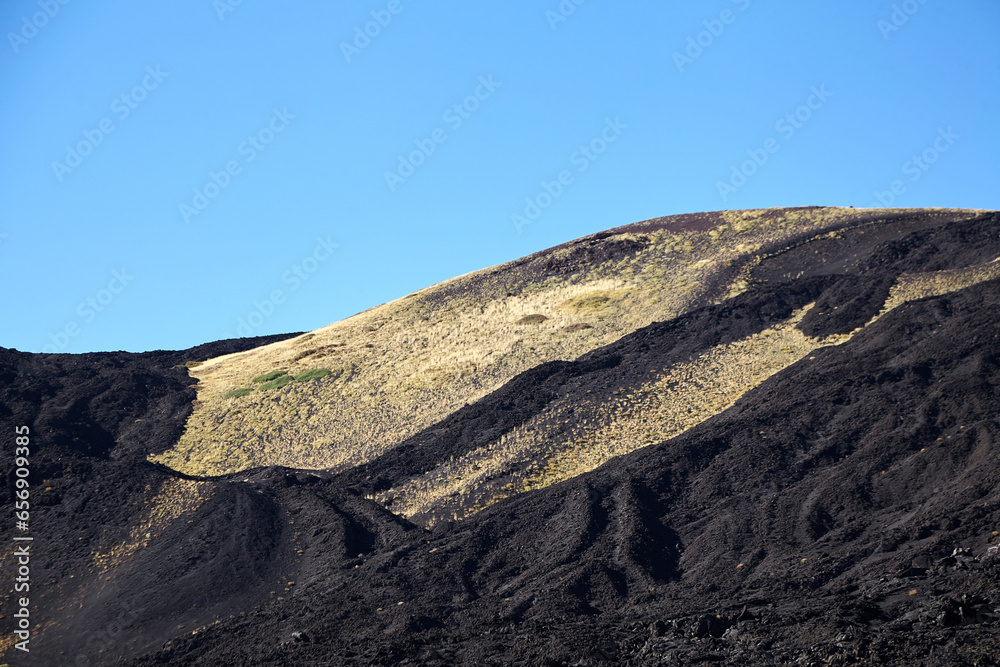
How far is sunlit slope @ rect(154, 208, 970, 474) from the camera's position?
44250 millimetres

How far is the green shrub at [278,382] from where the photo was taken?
50.9m

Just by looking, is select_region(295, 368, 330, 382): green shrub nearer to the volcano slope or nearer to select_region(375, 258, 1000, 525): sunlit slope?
the volcano slope

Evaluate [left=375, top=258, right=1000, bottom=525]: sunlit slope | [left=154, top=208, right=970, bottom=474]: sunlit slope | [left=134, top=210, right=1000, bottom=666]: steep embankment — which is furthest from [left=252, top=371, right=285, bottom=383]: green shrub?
[left=375, top=258, right=1000, bottom=525]: sunlit slope

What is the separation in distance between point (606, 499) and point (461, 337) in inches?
936

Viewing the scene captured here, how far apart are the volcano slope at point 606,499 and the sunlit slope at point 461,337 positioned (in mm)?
408

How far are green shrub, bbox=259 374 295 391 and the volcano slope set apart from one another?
1011 mm

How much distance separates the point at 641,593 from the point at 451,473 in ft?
44.5

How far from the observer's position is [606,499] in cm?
3164

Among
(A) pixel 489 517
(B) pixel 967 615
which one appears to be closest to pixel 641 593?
(A) pixel 489 517

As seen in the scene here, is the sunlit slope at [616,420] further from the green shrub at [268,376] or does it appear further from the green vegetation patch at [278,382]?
the green shrub at [268,376]

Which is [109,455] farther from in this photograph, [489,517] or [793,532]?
[793,532]

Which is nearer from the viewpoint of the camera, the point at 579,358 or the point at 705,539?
the point at 705,539

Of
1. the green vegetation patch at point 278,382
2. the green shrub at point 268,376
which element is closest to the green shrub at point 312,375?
the green vegetation patch at point 278,382

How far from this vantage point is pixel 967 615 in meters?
17.8
